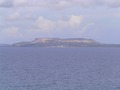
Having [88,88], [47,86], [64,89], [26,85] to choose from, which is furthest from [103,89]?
[26,85]

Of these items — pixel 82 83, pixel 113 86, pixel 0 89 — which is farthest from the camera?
pixel 82 83

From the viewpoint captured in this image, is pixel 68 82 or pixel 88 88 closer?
pixel 88 88

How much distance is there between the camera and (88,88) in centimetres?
5631

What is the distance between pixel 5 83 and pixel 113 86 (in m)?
20.1

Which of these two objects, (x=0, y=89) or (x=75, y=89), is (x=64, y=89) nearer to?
(x=75, y=89)

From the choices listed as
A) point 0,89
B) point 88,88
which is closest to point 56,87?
point 88,88

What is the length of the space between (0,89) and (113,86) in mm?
19284

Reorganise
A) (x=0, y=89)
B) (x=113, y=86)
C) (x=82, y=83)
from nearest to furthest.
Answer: (x=0, y=89) < (x=113, y=86) < (x=82, y=83)

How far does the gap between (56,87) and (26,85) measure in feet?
20.1

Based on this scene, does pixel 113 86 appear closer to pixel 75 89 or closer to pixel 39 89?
pixel 75 89

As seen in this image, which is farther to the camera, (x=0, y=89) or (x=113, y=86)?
(x=113, y=86)

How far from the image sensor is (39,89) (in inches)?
2163

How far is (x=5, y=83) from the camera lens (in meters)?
63.3

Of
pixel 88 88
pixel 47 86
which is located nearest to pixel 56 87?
pixel 47 86
